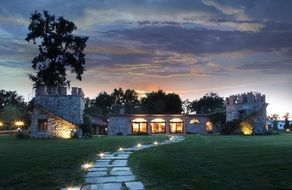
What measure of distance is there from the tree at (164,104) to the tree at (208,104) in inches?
1012

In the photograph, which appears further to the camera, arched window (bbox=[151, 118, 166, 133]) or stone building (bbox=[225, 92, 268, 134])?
arched window (bbox=[151, 118, 166, 133])

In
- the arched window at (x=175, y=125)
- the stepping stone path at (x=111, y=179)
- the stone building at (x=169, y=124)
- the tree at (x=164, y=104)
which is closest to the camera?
the stepping stone path at (x=111, y=179)

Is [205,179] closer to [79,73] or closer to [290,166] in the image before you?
[290,166]

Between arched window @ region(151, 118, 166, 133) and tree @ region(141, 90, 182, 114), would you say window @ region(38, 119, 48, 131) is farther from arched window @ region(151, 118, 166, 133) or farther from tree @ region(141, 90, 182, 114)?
tree @ region(141, 90, 182, 114)

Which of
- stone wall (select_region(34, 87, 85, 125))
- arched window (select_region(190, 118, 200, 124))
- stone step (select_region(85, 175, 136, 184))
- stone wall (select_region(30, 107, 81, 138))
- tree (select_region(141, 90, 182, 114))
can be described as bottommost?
stone step (select_region(85, 175, 136, 184))

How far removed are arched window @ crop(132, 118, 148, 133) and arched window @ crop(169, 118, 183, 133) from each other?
3.91m

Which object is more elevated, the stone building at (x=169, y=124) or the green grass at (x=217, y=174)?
the stone building at (x=169, y=124)

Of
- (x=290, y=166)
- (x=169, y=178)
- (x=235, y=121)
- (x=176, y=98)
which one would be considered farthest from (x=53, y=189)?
(x=176, y=98)

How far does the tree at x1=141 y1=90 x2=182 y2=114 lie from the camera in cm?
7906

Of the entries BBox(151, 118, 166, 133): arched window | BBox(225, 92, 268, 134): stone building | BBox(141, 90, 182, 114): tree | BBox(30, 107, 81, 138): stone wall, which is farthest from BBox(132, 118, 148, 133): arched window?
BBox(141, 90, 182, 114): tree

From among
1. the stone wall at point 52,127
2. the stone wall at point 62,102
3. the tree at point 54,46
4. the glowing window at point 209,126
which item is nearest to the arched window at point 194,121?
the glowing window at point 209,126

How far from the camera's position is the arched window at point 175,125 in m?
58.7

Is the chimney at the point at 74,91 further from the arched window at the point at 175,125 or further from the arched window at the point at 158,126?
the arched window at the point at 175,125

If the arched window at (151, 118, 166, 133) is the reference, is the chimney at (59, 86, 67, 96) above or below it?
above
